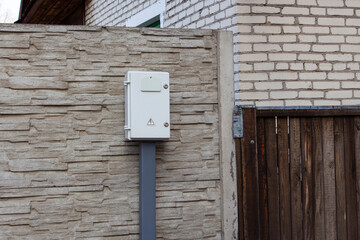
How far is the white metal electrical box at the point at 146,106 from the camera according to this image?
2.67 metres

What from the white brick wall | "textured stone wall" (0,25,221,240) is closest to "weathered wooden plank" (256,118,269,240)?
"textured stone wall" (0,25,221,240)

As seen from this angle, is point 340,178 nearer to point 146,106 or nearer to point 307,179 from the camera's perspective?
point 307,179

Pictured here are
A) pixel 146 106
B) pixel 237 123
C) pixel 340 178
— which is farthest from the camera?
pixel 340 178

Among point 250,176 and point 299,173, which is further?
point 299,173

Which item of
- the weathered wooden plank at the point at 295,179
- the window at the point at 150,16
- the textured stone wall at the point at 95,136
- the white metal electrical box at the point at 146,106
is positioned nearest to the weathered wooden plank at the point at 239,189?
the textured stone wall at the point at 95,136

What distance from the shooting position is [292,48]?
4215 mm

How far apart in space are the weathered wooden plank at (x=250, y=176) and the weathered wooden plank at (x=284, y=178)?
19cm

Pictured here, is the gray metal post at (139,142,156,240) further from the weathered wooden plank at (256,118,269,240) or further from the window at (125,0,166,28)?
the window at (125,0,166,28)

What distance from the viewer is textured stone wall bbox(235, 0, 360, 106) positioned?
4094 mm

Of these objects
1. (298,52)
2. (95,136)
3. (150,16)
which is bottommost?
(95,136)

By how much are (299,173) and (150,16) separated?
310 centimetres

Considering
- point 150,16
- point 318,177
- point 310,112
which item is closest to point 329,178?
point 318,177

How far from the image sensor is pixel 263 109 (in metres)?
3.06

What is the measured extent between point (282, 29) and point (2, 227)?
275 cm
